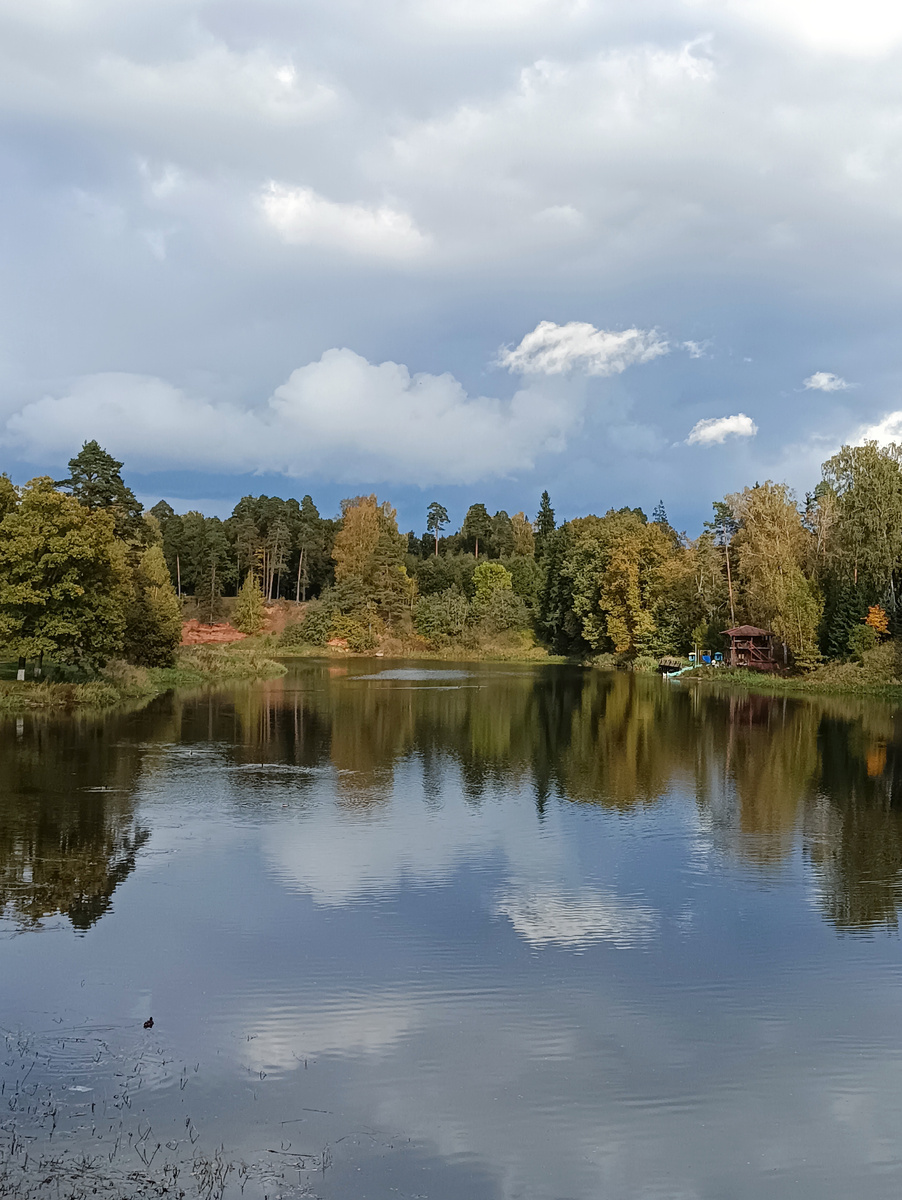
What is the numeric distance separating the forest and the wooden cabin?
1435 millimetres

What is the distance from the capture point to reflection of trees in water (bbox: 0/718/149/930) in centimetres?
1354

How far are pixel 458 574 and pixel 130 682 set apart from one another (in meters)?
71.7

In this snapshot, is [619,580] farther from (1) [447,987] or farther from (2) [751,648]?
(1) [447,987]

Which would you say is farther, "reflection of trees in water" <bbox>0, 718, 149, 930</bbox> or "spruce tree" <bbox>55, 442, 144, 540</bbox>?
"spruce tree" <bbox>55, 442, 144, 540</bbox>

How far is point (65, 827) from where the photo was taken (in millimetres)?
17547

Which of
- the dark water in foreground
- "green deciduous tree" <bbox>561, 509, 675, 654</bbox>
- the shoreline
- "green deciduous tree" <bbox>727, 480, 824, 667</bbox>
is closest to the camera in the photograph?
the dark water in foreground

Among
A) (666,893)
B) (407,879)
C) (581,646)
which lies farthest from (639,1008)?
(581,646)

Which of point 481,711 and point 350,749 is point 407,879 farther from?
point 481,711

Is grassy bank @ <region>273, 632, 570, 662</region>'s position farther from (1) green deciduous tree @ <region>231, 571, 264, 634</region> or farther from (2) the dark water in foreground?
(2) the dark water in foreground

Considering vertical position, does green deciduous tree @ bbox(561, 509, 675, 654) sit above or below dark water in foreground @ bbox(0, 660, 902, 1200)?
above

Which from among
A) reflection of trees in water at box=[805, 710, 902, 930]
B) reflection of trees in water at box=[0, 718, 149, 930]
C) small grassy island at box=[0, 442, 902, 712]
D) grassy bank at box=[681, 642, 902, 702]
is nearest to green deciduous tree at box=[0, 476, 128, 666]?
small grassy island at box=[0, 442, 902, 712]

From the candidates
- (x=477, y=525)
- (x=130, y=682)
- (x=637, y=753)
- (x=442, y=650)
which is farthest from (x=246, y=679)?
(x=477, y=525)

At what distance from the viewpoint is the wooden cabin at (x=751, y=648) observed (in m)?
64.4

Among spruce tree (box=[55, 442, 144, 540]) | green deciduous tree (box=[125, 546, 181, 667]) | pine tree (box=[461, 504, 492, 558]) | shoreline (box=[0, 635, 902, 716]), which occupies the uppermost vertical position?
pine tree (box=[461, 504, 492, 558])
